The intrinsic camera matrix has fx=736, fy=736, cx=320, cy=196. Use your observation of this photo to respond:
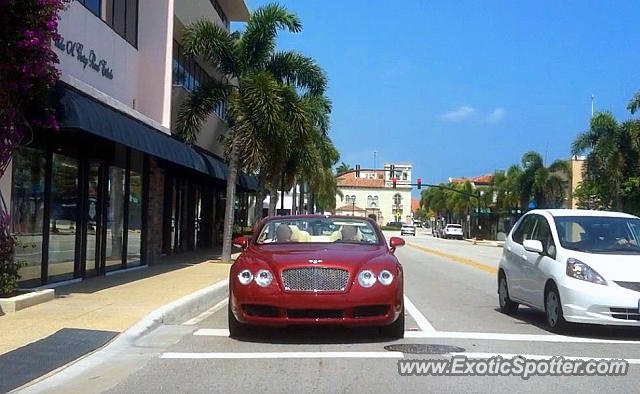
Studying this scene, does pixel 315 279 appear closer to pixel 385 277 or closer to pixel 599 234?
pixel 385 277

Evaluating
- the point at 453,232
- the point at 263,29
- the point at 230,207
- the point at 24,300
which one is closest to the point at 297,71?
the point at 263,29

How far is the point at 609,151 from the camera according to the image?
38188 mm

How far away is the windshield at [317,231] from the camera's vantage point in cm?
1012

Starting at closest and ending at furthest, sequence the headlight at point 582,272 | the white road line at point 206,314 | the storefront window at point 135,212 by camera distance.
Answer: the headlight at point 582,272, the white road line at point 206,314, the storefront window at point 135,212

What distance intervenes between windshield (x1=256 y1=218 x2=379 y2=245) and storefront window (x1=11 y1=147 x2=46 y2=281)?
451 centimetres

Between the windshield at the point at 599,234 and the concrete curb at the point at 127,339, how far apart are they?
5.65m

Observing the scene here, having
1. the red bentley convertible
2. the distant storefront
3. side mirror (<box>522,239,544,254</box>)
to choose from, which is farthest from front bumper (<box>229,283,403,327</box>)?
the distant storefront

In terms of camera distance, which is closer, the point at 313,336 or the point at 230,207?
the point at 313,336

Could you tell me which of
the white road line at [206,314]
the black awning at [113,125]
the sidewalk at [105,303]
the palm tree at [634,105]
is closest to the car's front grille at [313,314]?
the sidewalk at [105,303]

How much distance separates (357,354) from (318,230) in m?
2.64

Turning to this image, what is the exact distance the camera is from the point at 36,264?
42.8ft

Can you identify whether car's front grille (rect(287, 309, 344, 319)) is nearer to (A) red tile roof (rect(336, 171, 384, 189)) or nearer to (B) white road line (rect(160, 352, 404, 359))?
(B) white road line (rect(160, 352, 404, 359))

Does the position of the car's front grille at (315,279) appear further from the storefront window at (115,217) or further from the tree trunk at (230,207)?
the tree trunk at (230,207)

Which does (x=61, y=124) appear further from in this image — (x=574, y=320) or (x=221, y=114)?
(x=221, y=114)
